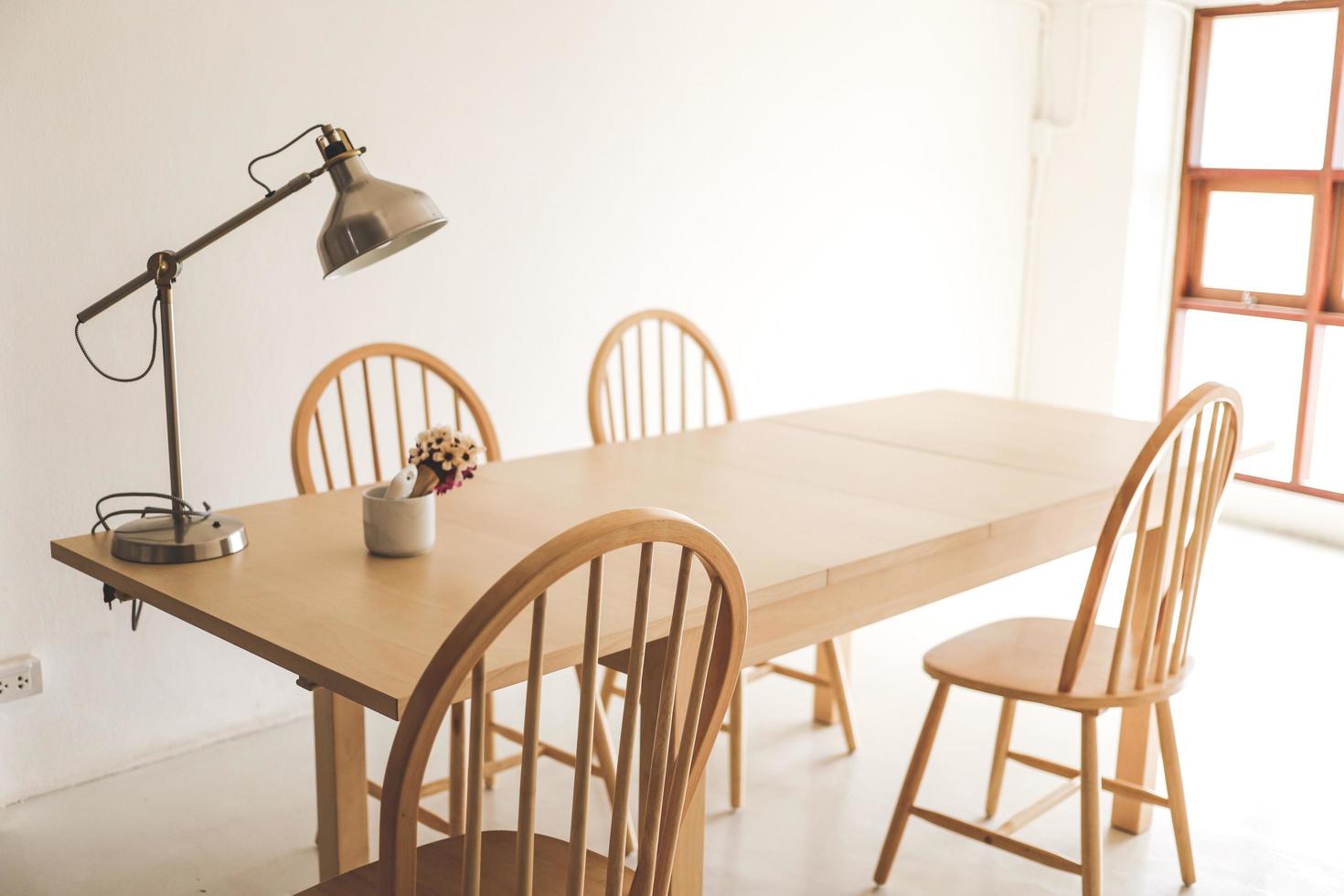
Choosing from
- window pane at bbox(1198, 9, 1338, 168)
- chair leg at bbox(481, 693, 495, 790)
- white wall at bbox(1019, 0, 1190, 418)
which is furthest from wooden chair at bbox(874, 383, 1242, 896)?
window pane at bbox(1198, 9, 1338, 168)

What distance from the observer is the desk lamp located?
154 centimetres

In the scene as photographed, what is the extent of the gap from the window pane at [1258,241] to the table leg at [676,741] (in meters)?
3.72

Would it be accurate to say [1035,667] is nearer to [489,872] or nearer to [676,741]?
[676,741]

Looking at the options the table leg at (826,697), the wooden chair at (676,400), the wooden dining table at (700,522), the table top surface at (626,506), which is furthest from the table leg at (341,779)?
the table leg at (826,697)

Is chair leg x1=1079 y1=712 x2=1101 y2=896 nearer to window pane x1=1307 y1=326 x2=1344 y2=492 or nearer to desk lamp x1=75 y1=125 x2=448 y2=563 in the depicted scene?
desk lamp x1=75 y1=125 x2=448 y2=563

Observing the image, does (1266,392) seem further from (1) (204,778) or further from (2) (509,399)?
Result: (1) (204,778)

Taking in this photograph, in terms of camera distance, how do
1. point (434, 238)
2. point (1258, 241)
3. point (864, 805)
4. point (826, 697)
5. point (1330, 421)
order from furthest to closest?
point (1258, 241), point (1330, 421), point (434, 238), point (826, 697), point (864, 805)

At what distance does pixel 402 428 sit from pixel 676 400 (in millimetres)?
1227

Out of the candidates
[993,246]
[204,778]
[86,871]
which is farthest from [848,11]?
[86,871]

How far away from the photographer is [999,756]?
2.41 metres

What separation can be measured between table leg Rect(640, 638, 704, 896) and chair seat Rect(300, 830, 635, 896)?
10 centimetres

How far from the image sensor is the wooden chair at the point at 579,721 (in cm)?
110

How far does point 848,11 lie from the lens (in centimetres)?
400

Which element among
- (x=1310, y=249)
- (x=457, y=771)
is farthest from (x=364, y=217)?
(x=1310, y=249)
